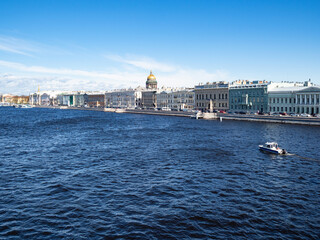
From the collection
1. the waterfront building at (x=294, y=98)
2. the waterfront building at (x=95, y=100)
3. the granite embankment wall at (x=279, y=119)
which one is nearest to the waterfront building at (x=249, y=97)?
the waterfront building at (x=294, y=98)

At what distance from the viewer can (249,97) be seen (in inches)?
3250

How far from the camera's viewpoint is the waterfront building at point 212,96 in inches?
3587

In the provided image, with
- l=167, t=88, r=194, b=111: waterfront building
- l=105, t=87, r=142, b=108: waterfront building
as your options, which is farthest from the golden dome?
l=167, t=88, r=194, b=111: waterfront building

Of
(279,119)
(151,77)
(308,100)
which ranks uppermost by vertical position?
(151,77)

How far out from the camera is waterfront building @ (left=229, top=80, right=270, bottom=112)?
78.6 meters

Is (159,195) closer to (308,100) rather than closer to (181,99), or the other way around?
(308,100)

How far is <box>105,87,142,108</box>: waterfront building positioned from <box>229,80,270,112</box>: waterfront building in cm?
5887

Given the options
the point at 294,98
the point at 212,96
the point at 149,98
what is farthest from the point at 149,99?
the point at 294,98

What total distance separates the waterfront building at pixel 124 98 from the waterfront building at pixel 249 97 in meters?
58.9

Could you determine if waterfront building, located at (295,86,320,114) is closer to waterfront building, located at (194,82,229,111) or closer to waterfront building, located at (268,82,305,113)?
waterfront building, located at (268,82,305,113)

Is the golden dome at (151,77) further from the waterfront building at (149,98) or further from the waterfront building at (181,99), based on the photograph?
the waterfront building at (181,99)

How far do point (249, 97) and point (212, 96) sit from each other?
15154 mm

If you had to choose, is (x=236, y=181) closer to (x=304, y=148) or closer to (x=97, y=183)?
(x=97, y=183)

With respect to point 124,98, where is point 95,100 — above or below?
below
